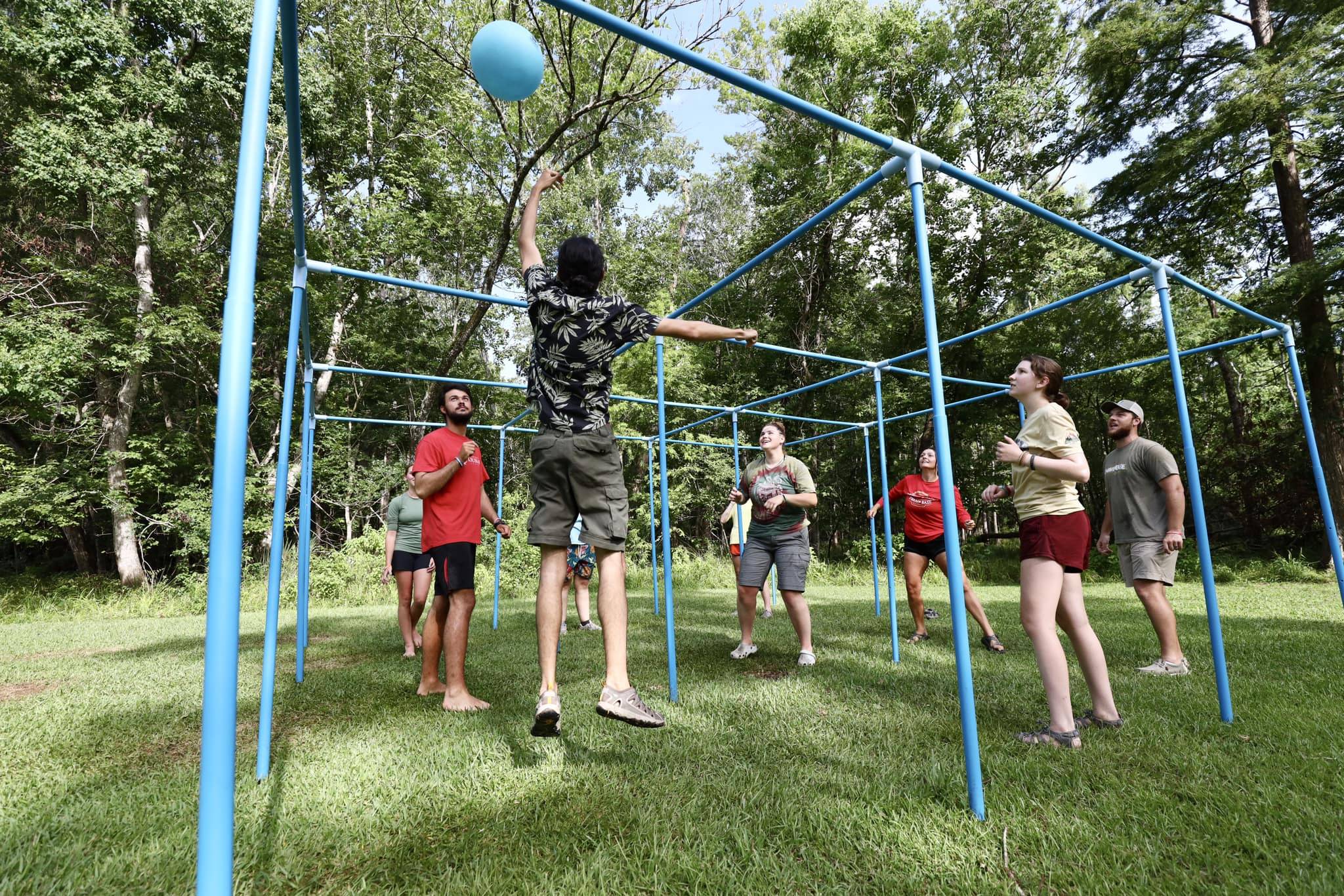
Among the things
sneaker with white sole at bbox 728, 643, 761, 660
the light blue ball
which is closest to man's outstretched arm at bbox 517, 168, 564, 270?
the light blue ball

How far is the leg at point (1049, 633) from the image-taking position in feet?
9.04

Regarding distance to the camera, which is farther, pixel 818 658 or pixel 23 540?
pixel 23 540

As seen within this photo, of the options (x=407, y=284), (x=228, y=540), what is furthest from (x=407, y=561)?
(x=228, y=540)

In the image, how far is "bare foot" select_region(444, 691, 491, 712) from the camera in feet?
11.6

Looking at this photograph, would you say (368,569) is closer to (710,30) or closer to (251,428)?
(251,428)

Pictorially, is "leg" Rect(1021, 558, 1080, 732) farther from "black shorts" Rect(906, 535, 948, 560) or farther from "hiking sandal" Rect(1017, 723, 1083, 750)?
"black shorts" Rect(906, 535, 948, 560)

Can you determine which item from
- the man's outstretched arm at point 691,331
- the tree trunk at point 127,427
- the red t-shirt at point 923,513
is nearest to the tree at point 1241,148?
the red t-shirt at point 923,513

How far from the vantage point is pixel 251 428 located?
16.5m

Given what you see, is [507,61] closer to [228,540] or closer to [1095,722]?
[228,540]

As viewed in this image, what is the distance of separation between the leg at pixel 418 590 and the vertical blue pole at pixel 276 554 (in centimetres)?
162

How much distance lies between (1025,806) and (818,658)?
2723 mm

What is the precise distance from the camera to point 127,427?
45.0 feet

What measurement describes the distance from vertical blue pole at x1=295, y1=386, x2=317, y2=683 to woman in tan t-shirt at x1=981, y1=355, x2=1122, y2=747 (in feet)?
14.5

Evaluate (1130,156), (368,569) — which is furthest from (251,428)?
(1130,156)
